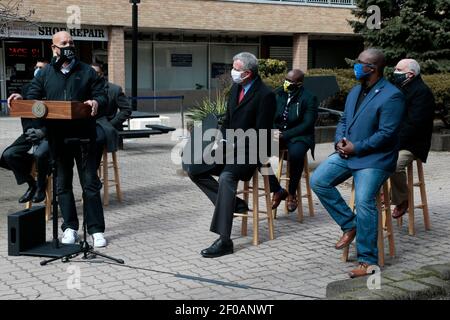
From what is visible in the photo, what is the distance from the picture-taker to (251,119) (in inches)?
265

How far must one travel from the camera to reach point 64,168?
6727 millimetres

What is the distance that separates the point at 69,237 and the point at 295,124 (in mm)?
3037

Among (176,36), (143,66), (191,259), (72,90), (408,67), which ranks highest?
(176,36)

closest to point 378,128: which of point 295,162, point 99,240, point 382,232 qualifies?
point 382,232

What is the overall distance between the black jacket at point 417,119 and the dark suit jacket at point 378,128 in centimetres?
136

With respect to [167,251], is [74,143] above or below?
above

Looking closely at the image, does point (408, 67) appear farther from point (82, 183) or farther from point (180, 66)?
point (180, 66)

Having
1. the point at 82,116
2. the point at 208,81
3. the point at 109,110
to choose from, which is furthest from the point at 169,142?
the point at 208,81

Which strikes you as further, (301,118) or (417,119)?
(301,118)

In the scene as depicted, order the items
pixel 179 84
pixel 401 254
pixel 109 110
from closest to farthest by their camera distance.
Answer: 1. pixel 401 254
2. pixel 109 110
3. pixel 179 84

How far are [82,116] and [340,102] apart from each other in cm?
1139

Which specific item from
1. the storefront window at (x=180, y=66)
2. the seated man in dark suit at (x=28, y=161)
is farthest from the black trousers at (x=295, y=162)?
the storefront window at (x=180, y=66)

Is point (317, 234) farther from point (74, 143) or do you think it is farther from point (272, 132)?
point (74, 143)

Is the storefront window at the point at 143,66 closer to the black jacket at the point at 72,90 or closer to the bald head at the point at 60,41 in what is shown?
the black jacket at the point at 72,90
